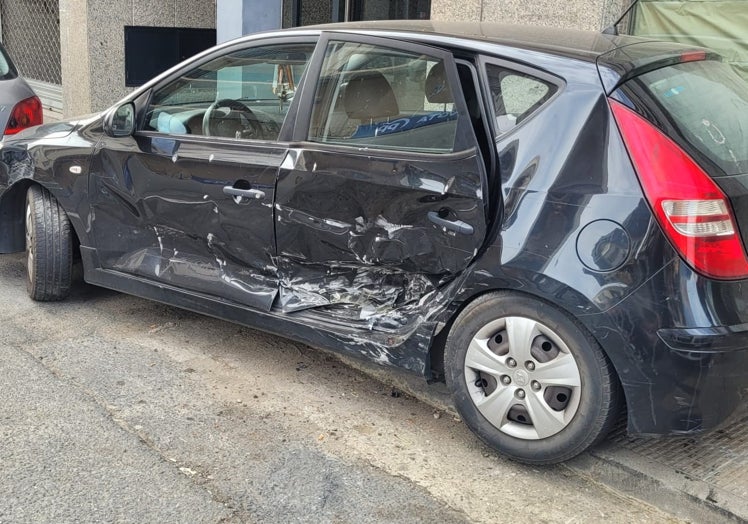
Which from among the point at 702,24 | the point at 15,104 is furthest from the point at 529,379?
the point at 15,104

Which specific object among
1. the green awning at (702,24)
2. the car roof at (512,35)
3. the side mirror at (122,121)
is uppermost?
the green awning at (702,24)

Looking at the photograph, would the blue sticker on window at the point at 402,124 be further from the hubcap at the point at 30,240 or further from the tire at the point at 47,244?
the hubcap at the point at 30,240

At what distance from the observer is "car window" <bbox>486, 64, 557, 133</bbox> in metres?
3.32

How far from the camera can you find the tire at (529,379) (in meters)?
3.17

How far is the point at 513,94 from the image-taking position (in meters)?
3.45

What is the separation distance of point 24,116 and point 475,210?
473cm

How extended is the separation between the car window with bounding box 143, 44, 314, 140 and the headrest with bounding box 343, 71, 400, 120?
0.31 metres

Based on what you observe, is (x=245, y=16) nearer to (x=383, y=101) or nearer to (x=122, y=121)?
(x=122, y=121)

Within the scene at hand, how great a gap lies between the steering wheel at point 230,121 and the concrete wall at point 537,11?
3.37 meters

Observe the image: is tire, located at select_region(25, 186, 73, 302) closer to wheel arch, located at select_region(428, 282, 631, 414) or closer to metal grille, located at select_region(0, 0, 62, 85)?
wheel arch, located at select_region(428, 282, 631, 414)

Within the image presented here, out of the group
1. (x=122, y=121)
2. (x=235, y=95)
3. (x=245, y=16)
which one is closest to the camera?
(x=235, y=95)

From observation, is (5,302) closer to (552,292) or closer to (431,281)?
(431,281)

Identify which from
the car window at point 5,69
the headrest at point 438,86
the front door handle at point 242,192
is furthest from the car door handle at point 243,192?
the car window at point 5,69

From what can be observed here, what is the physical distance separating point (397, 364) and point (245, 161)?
1249 mm
